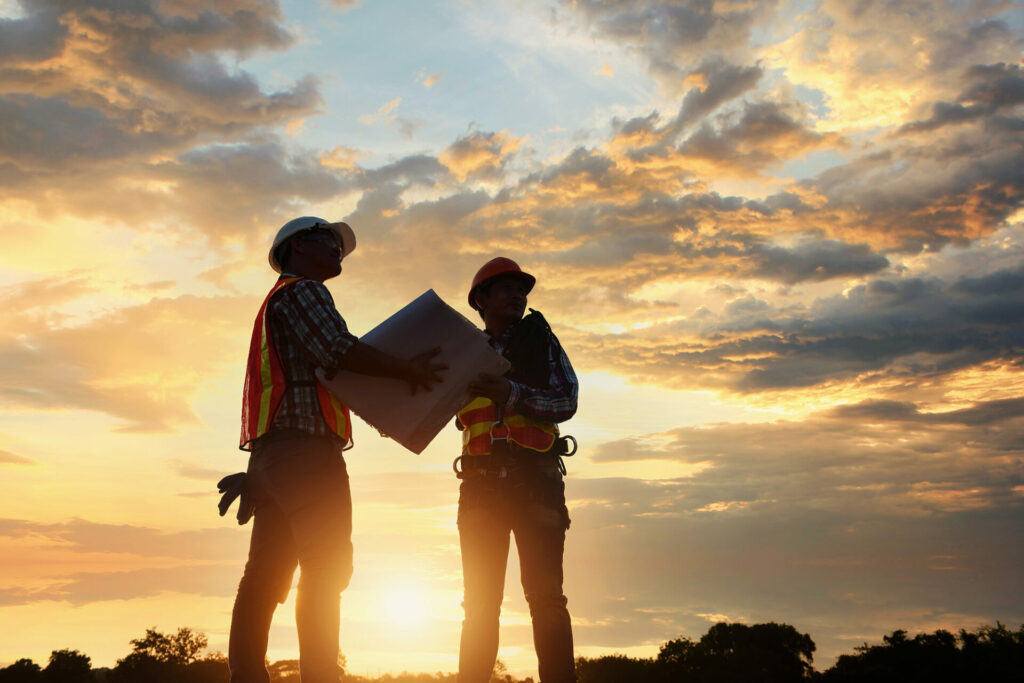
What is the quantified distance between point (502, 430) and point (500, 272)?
53.3 inches

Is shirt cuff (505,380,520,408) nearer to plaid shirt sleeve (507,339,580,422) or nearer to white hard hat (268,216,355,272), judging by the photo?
plaid shirt sleeve (507,339,580,422)

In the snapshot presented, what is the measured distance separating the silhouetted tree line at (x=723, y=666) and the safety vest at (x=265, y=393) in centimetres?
553

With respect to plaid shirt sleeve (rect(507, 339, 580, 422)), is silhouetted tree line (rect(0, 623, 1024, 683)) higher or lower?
lower

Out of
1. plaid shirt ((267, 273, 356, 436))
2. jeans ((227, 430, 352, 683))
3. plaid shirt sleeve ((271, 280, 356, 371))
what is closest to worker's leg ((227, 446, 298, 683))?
jeans ((227, 430, 352, 683))

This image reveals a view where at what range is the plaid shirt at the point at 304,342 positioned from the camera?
456 cm

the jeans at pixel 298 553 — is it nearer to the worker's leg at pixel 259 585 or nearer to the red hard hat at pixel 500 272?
the worker's leg at pixel 259 585

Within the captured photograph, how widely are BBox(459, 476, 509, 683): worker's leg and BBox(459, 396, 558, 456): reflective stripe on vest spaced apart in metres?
0.32

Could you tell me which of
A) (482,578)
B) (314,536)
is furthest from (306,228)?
(482,578)

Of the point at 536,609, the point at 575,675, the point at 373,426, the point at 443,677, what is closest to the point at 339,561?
the point at 373,426

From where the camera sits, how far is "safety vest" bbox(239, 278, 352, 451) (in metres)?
4.61

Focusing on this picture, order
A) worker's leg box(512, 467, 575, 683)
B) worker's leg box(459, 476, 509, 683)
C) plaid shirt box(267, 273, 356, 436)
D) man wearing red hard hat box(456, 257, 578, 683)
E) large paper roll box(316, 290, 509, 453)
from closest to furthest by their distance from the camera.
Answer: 1. plaid shirt box(267, 273, 356, 436)
2. large paper roll box(316, 290, 509, 453)
3. worker's leg box(512, 467, 575, 683)
4. man wearing red hard hat box(456, 257, 578, 683)
5. worker's leg box(459, 476, 509, 683)

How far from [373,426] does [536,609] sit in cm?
183

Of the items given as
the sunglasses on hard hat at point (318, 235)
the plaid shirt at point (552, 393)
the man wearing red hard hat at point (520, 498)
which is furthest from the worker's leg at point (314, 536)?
the plaid shirt at point (552, 393)

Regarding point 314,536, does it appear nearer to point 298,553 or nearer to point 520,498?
point 298,553
